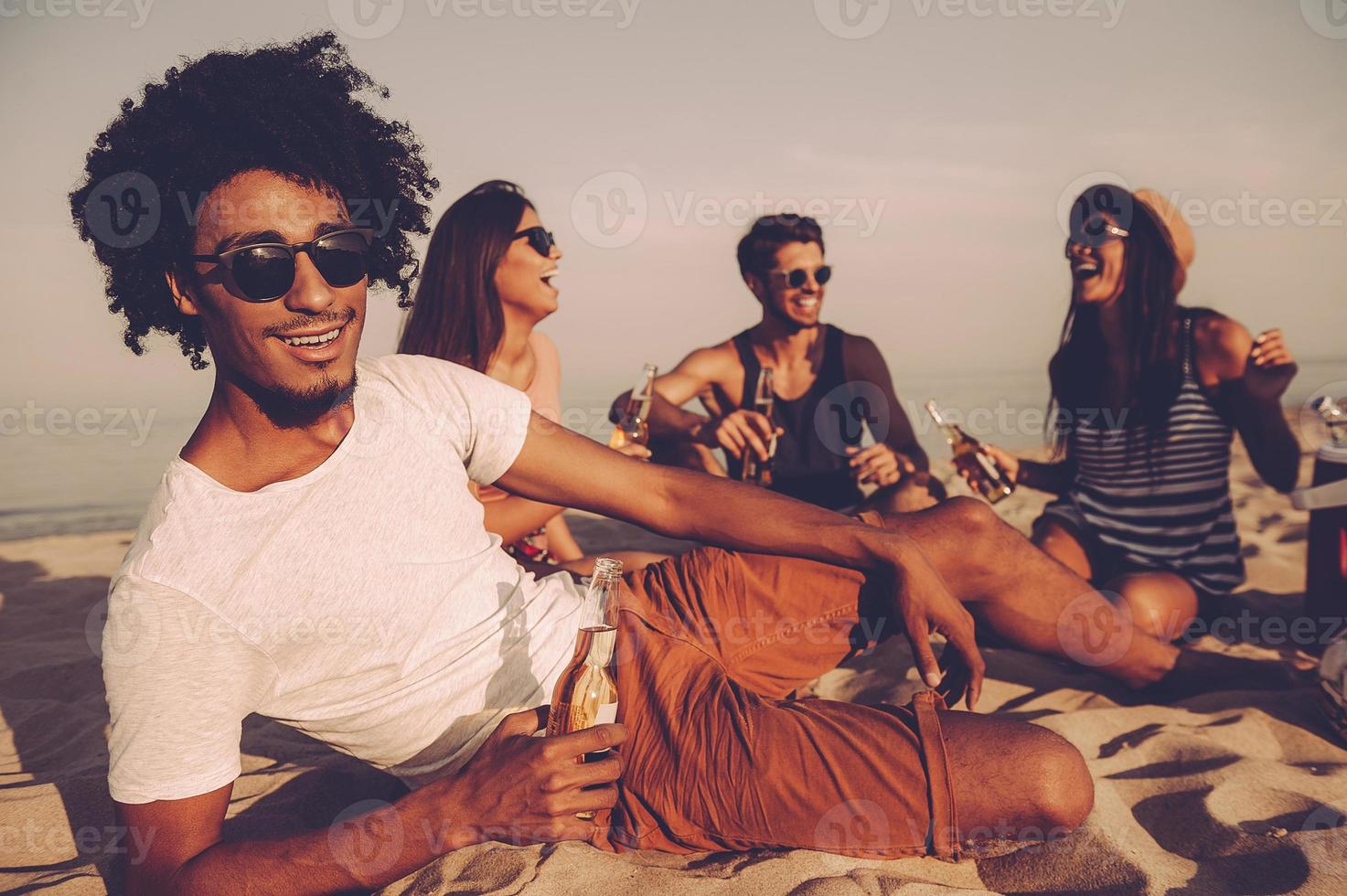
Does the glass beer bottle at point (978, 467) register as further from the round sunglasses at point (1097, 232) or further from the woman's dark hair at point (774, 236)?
the woman's dark hair at point (774, 236)

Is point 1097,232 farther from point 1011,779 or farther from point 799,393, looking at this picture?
point 1011,779

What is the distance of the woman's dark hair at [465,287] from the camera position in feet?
14.6

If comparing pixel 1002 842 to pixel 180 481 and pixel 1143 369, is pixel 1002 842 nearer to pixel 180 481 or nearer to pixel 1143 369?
pixel 180 481

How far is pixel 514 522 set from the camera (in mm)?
3590

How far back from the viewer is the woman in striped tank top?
3828 millimetres

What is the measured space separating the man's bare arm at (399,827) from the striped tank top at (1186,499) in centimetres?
317

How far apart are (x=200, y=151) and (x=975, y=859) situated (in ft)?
8.85

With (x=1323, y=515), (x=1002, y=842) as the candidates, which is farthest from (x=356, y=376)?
(x=1323, y=515)

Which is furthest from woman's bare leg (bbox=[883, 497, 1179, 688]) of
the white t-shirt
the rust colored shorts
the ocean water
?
the ocean water

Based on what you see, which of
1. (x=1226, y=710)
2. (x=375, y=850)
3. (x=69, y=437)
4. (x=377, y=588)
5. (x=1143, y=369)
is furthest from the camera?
(x=69, y=437)

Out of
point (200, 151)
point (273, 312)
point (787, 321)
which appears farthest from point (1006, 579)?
point (787, 321)

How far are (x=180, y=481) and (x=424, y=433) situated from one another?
1.88 ft

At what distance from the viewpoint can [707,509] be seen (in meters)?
2.55

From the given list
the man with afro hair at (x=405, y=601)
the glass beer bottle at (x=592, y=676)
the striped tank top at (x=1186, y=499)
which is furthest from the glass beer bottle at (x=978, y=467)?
the glass beer bottle at (x=592, y=676)
